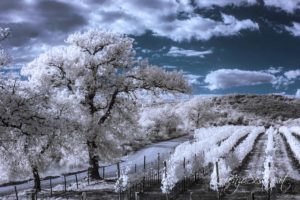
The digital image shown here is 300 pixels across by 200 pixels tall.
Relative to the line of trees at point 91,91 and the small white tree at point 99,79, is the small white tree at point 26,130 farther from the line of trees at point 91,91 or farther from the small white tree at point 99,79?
the small white tree at point 99,79

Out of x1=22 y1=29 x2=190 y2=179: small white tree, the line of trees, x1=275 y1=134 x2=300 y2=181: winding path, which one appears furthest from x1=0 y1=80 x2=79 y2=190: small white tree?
x1=275 y1=134 x2=300 y2=181: winding path

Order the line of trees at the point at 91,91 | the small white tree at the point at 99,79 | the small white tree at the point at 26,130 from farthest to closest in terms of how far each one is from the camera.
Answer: the small white tree at the point at 99,79
the line of trees at the point at 91,91
the small white tree at the point at 26,130

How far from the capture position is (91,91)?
119 ft

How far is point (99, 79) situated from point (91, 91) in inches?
40.5

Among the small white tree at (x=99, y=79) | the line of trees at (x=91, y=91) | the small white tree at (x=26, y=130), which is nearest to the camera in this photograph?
the small white tree at (x=26, y=130)

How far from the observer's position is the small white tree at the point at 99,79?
35.8 m

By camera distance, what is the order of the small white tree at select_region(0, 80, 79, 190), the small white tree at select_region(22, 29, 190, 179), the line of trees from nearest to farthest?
the small white tree at select_region(0, 80, 79, 190)
the line of trees
the small white tree at select_region(22, 29, 190, 179)

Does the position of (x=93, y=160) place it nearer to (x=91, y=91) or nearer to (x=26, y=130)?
(x=91, y=91)

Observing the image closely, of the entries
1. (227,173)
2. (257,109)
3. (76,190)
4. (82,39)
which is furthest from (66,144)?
(257,109)

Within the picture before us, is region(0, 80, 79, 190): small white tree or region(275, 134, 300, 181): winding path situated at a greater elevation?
region(0, 80, 79, 190): small white tree

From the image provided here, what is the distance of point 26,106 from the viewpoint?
26969 millimetres

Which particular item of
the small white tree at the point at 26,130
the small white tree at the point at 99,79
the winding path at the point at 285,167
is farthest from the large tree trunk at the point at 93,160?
the winding path at the point at 285,167

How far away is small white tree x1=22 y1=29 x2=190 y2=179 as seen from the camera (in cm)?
3575

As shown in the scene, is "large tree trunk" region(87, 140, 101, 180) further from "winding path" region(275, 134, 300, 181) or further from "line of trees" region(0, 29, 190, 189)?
"winding path" region(275, 134, 300, 181)
